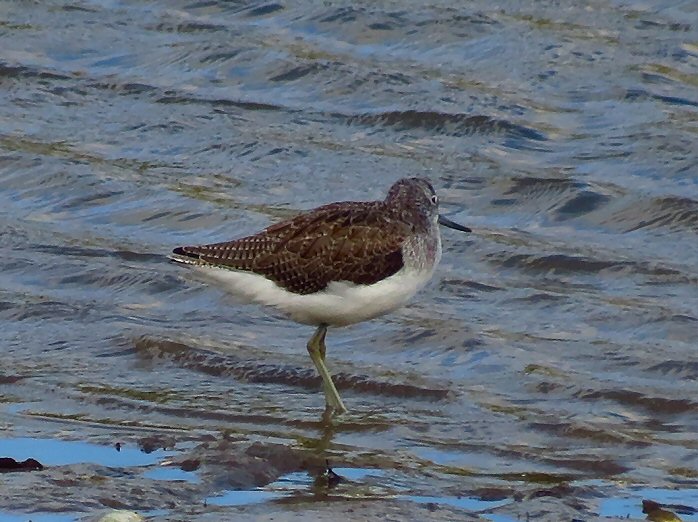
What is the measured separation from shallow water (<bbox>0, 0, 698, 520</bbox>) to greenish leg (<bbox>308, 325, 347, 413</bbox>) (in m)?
0.14

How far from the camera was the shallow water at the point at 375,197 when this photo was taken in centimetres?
793

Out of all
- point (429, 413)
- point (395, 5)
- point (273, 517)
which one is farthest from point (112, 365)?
point (395, 5)

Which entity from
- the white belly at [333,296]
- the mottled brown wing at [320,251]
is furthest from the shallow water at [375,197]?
the mottled brown wing at [320,251]

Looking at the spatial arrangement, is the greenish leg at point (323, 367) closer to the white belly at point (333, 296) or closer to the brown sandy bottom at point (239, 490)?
the white belly at point (333, 296)

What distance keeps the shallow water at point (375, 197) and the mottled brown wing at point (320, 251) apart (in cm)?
71

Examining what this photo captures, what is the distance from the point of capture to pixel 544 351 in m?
9.42

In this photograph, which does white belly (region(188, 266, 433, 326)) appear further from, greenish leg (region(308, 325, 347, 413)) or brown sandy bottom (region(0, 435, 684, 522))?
brown sandy bottom (region(0, 435, 684, 522))

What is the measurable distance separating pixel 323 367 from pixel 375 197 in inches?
125

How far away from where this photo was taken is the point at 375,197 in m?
11.8

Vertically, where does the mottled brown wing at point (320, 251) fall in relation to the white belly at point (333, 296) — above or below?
above

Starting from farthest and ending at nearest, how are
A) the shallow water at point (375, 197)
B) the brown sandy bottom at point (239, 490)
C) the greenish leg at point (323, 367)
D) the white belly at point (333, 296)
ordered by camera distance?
the greenish leg at point (323, 367), the white belly at point (333, 296), the shallow water at point (375, 197), the brown sandy bottom at point (239, 490)

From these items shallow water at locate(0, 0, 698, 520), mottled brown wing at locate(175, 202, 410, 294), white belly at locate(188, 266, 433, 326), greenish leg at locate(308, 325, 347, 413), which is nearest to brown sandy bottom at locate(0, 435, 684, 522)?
shallow water at locate(0, 0, 698, 520)

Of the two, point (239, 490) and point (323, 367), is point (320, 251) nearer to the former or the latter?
point (323, 367)

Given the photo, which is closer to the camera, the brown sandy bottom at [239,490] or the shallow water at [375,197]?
the brown sandy bottom at [239,490]
